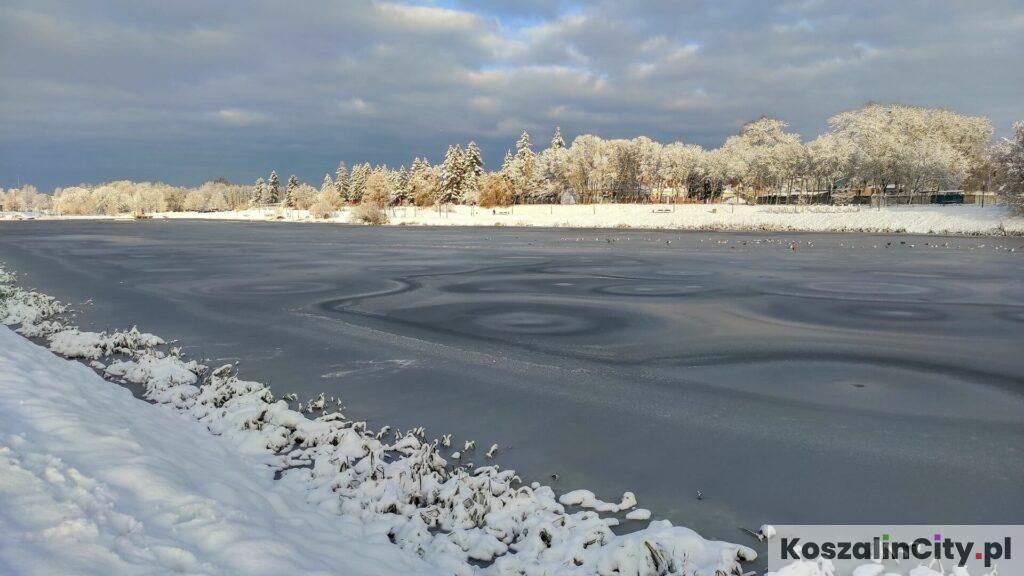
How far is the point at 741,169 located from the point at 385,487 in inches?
3941

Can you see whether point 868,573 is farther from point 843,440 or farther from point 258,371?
point 258,371

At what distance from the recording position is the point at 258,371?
10.7 meters

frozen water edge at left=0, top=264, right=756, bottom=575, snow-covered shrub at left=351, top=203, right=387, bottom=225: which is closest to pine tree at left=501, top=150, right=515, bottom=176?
snow-covered shrub at left=351, top=203, right=387, bottom=225

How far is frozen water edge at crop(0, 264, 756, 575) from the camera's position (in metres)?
4.95

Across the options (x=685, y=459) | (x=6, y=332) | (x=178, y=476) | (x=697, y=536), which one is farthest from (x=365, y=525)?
(x=6, y=332)

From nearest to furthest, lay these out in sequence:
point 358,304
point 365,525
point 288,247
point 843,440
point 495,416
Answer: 1. point 365,525
2. point 843,440
3. point 495,416
4. point 358,304
5. point 288,247

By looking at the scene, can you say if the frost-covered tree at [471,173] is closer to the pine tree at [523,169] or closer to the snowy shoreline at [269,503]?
the pine tree at [523,169]

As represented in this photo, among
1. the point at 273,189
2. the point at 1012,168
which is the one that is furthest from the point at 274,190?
the point at 1012,168

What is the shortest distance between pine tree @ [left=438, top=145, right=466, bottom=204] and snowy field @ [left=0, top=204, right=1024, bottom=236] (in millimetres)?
6506

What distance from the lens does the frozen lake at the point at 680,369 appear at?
21.3 ft

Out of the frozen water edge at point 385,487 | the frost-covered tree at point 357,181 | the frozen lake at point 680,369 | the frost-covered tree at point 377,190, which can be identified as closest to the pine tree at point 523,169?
the frost-covered tree at point 377,190

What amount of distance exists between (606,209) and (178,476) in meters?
91.5

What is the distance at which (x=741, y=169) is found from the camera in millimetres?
97000

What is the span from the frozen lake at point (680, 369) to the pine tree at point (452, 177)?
92890mm
